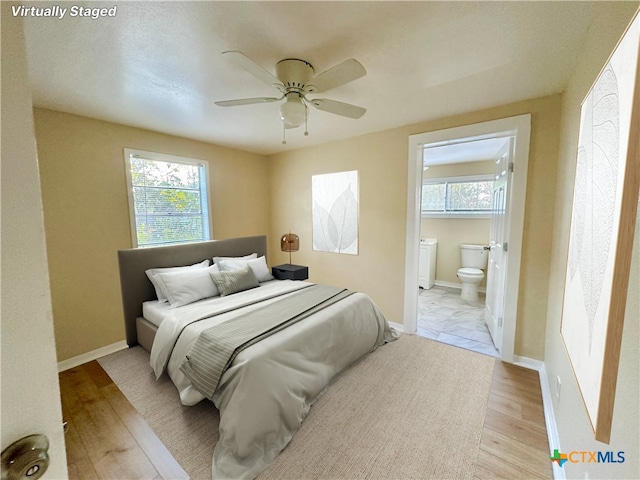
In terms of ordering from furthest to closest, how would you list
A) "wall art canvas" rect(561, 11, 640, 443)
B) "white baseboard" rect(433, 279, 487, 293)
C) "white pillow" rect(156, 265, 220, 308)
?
"white baseboard" rect(433, 279, 487, 293)
"white pillow" rect(156, 265, 220, 308)
"wall art canvas" rect(561, 11, 640, 443)

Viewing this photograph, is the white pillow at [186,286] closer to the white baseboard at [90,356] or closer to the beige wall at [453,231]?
the white baseboard at [90,356]

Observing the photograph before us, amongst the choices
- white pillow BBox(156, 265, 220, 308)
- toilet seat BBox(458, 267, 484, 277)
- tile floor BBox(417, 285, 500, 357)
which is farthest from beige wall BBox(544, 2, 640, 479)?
white pillow BBox(156, 265, 220, 308)

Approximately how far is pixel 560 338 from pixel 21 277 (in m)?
2.39

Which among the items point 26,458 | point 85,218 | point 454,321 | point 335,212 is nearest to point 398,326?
point 454,321

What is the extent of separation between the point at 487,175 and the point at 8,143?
5.29 metres

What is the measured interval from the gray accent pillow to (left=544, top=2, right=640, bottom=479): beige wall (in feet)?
8.91

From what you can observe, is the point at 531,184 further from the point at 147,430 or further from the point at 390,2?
the point at 147,430

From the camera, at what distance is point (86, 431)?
5.69 feet

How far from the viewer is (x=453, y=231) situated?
481 centimetres

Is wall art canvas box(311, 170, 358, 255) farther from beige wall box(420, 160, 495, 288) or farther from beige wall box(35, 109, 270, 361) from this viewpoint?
beige wall box(35, 109, 270, 361)

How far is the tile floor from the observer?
286 centimetres

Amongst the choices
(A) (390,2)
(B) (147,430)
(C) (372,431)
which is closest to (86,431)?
(B) (147,430)

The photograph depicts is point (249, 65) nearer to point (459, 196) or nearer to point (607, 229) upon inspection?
point (607, 229)

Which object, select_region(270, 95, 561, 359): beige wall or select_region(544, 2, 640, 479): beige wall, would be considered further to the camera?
select_region(270, 95, 561, 359): beige wall
